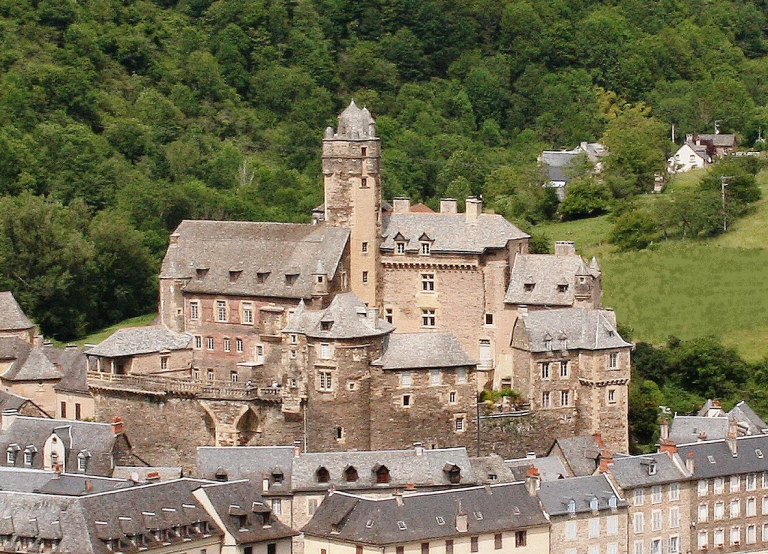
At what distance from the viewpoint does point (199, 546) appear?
8650 centimetres

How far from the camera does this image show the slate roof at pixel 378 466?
9169 cm

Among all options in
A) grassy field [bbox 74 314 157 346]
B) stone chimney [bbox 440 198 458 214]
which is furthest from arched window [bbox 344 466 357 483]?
grassy field [bbox 74 314 157 346]

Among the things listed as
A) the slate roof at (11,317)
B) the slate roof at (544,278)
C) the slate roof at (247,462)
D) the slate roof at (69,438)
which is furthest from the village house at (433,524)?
the slate roof at (11,317)

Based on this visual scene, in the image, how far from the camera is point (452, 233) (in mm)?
103000

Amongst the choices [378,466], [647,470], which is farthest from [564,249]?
[378,466]

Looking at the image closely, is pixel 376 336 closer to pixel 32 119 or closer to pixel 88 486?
pixel 88 486

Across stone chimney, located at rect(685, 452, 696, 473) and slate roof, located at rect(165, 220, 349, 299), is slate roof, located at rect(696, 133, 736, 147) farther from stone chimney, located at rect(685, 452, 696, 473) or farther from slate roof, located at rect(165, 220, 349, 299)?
stone chimney, located at rect(685, 452, 696, 473)

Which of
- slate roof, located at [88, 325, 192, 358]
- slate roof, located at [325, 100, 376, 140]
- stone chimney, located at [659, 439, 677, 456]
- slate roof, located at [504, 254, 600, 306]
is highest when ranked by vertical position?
slate roof, located at [325, 100, 376, 140]

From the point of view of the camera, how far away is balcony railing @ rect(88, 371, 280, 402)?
317 feet

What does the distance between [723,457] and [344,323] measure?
17.7 m

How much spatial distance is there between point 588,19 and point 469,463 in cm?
10259

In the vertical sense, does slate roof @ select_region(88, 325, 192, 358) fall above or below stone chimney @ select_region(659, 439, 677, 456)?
above

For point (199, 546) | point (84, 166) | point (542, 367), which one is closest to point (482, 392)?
point (542, 367)

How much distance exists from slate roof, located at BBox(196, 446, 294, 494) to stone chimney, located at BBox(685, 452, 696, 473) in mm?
17247
